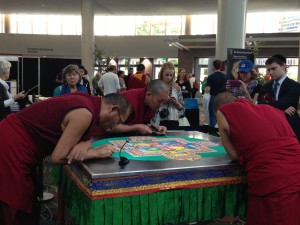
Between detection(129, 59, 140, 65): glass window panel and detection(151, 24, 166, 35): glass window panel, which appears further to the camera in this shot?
detection(151, 24, 166, 35): glass window panel

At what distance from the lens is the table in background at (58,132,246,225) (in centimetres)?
156

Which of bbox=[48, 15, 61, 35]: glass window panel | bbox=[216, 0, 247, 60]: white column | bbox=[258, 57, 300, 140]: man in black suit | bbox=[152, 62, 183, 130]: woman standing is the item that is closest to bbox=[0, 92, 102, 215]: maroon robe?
bbox=[152, 62, 183, 130]: woman standing

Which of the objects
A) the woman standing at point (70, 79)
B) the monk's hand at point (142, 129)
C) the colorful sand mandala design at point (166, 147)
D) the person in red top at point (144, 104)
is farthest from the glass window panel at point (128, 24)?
the colorful sand mandala design at point (166, 147)

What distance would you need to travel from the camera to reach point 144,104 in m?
2.86

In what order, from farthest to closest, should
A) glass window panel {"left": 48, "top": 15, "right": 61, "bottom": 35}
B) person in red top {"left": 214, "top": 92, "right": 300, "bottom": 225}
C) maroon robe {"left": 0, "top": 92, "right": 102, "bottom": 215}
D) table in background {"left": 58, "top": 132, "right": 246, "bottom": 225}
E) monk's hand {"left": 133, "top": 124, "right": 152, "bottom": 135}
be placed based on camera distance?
glass window panel {"left": 48, "top": 15, "right": 61, "bottom": 35}, monk's hand {"left": 133, "top": 124, "right": 152, "bottom": 135}, maroon robe {"left": 0, "top": 92, "right": 102, "bottom": 215}, person in red top {"left": 214, "top": 92, "right": 300, "bottom": 225}, table in background {"left": 58, "top": 132, "right": 246, "bottom": 225}

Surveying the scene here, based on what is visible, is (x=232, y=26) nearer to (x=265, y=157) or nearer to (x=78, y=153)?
(x=265, y=157)

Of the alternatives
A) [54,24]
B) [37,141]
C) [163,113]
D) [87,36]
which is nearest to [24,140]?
[37,141]

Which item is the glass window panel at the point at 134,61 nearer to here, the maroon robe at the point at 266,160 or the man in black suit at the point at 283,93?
the man in black suit at the point at 283,93

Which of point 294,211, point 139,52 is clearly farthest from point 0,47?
point 294,211

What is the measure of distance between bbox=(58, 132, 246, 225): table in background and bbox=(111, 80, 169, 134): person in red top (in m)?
0.82

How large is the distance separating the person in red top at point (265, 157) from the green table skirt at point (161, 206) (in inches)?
4.7

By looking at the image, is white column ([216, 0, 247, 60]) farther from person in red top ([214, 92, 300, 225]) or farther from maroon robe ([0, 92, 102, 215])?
maroon robe ([0, 92, 102, 215])

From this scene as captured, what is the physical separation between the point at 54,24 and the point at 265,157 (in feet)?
62.6

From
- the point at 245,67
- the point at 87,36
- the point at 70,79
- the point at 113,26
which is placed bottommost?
the point at 70,79
